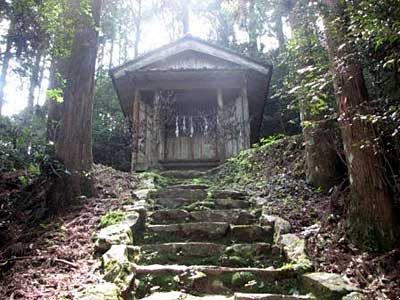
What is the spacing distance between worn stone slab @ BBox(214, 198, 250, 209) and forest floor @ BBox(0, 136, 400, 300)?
0.22m

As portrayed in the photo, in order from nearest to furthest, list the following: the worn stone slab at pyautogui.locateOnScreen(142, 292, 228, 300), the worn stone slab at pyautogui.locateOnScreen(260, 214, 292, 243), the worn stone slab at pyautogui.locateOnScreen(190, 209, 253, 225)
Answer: the worn stone slab at pyautogui.locateOnScreen(142, 292, 228, 300) → the worn stone slab at pyautogui.locateOnScreen(260, 214, 292, 243) → the worn stone slab at pyautogui.locateOnScreen(190, 209, 253, 225)

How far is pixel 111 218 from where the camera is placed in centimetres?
495

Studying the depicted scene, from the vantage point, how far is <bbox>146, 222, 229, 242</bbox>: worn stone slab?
16.1 feet

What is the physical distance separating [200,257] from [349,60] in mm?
2723

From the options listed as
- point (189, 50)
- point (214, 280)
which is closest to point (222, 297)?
point (214, 280)

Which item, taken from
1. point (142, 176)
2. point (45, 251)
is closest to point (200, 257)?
point (45, 251)

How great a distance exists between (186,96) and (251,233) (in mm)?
8919

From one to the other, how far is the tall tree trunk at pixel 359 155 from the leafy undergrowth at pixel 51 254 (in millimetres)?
2677

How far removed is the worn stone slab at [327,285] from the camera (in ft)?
10.1

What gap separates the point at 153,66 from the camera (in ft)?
40.4

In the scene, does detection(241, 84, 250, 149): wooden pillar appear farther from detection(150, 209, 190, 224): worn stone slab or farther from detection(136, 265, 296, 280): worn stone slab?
detection(136, 265, 296, 280): worn stone slab

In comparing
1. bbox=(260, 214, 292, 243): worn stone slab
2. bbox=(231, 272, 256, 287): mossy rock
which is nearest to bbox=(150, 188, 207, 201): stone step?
bbox=(260, 214, 292, 243): worn stone slab

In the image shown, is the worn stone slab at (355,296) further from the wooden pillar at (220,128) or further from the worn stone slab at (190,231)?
the wooden pillar at (220,128)

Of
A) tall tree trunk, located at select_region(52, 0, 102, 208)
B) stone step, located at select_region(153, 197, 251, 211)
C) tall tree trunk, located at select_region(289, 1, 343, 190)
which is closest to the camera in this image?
tall tree trunk, located at select_region(289, 1, 343, 190)
